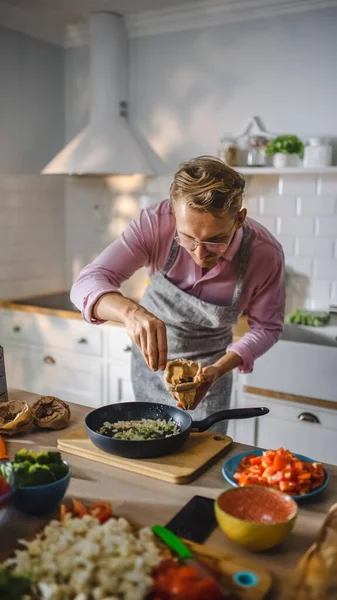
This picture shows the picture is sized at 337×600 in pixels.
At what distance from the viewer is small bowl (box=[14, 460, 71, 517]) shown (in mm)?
1151

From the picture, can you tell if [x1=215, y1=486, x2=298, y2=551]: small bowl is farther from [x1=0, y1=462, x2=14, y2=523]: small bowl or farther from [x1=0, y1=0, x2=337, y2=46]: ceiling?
[x1=0, y1=0, x2=337, y2=46]: ceiling

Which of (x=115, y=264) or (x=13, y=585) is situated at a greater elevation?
(x=115, y=264)

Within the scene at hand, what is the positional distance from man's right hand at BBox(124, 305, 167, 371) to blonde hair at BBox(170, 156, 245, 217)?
337 millimetres

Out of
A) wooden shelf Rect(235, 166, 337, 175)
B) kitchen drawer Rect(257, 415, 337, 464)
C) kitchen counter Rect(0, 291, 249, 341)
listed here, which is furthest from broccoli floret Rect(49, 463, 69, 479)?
wooden shelf Rect(235, 166, 337, 175)

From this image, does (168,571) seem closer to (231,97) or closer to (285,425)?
(285,425)

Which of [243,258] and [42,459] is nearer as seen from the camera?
[42,459]

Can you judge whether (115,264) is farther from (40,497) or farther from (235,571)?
(235,571)

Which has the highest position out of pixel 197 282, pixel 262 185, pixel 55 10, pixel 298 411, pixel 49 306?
pixel 55 10

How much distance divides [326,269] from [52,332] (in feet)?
5.34

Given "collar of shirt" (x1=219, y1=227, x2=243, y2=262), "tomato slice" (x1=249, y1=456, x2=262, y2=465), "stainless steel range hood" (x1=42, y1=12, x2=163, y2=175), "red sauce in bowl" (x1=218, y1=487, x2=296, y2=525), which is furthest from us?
"stainless steel range hood" (x1=42, y1=12, x2=163, y2=175)

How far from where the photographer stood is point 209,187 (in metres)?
1.61

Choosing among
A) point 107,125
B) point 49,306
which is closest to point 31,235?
point 49,306

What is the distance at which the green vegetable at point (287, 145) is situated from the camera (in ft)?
10.2

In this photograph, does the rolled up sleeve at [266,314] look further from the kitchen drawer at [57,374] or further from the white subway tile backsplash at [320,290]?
the kitchen drawer at [57,374]
